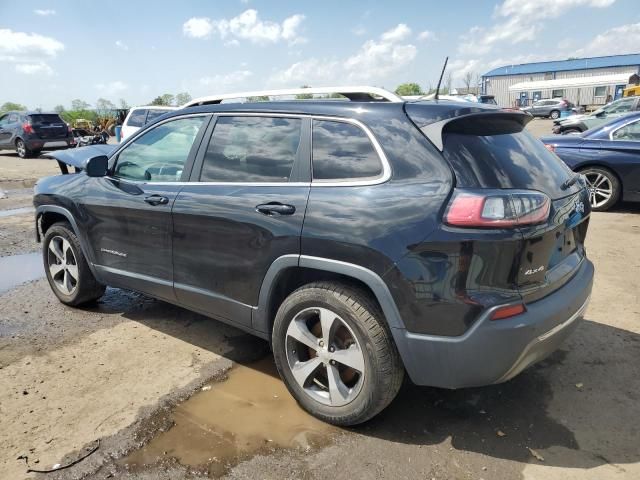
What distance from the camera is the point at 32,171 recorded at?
48.4 feet

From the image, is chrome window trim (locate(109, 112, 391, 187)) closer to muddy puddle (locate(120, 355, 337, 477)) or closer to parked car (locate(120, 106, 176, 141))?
muddy puddle (locate(120, 355, 337, 477))

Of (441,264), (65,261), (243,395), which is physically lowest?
(243,395)

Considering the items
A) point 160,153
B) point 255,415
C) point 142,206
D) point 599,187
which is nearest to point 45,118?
point 160,153

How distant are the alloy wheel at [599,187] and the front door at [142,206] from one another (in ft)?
22.0

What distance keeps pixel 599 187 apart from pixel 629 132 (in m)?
0.92

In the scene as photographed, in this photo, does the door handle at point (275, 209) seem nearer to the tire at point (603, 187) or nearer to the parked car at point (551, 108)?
the tire at point (603, 187)

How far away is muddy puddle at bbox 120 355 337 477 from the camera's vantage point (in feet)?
8.67

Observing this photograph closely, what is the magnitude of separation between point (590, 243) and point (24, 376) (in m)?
6.16

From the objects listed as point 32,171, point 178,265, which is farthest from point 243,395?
point 32,171

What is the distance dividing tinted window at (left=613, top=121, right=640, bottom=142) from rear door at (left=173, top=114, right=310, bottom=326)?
22.3 ft

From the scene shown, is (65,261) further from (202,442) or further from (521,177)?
(521,177)

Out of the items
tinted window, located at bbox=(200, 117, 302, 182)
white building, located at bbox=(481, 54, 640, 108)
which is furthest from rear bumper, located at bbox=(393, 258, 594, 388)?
white building, located at bbox=(481, 54, 640, 108)

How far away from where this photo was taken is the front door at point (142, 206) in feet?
11.7

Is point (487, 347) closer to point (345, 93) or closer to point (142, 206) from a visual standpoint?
point (345, 93)
